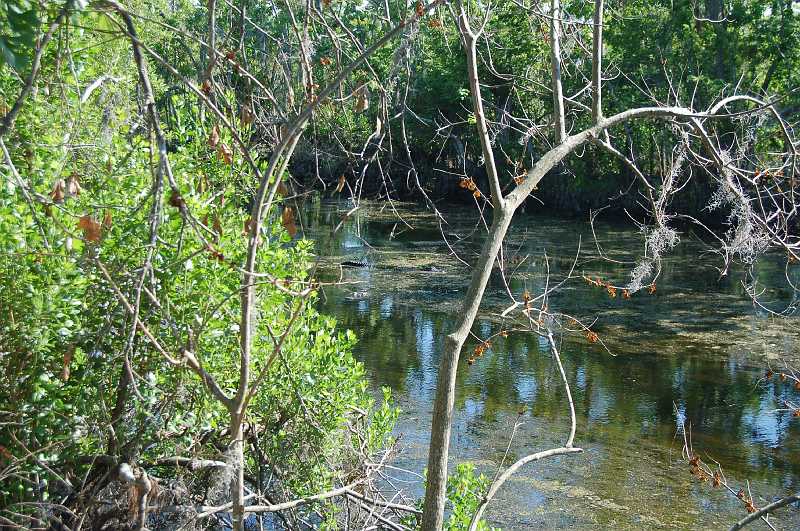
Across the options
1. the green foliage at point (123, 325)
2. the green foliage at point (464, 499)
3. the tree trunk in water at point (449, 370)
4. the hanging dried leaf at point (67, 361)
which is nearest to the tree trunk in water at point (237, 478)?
the green foliage at point (123, 325)

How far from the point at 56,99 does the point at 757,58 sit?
56.6ft

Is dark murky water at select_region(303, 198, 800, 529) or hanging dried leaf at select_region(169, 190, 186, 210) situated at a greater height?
hanging dried leaf at select_region(169, 190, 186, 210)

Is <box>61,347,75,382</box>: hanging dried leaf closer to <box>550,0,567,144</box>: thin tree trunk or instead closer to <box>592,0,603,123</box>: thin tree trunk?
<box>550,0,567,144</box>: thin tree trunk

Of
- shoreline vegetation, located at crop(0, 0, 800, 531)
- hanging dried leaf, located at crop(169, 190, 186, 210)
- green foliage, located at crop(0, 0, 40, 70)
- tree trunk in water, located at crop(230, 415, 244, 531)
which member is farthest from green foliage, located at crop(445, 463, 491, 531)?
green foliage, located at crop(0, 0, 40, 70)

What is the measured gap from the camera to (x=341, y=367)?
457 centimetres

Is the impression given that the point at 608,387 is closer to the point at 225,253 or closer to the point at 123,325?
the point at 225,253

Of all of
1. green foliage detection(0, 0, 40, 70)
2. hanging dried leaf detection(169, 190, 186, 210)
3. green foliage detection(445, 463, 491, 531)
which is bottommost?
green foliage detection(445, 463, 491, 531)

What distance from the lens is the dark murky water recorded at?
22.1 feet

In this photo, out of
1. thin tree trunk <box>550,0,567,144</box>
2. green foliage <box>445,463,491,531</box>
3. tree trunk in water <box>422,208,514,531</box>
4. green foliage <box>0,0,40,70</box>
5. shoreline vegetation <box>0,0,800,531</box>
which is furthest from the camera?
green foliage <box>445,463,491,531</box>

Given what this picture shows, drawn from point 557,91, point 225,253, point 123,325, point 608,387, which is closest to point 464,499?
point 225,253

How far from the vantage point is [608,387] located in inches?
363

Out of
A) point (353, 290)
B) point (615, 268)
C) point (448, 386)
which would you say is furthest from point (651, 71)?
point (448, 386)

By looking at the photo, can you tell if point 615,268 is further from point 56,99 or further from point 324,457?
point 56,99

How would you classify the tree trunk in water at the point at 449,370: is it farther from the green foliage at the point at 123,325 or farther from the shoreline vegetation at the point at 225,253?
the green foliage at the point at 123,325
